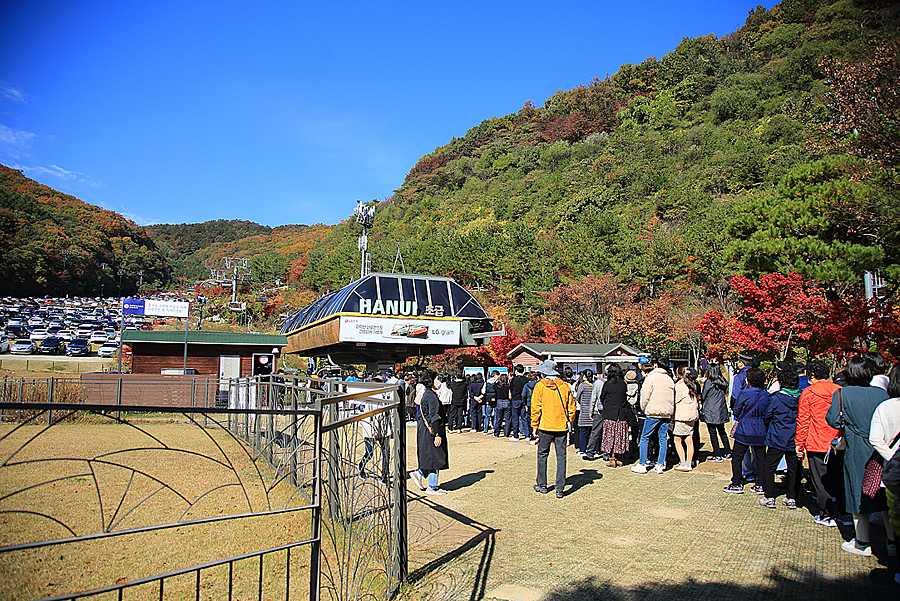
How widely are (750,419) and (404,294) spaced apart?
1746 cm

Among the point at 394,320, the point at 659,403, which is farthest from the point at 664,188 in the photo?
the point at 659,403

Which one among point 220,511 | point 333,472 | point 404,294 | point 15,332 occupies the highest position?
point 404,294

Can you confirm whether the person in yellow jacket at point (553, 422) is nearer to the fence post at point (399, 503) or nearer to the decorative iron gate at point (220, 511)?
the decorative iron gate at point (220, 511)

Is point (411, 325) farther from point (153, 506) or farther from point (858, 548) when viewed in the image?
point (858, 548)

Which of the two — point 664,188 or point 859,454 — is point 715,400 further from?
point 664,188

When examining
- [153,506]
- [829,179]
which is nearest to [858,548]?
[153,506]

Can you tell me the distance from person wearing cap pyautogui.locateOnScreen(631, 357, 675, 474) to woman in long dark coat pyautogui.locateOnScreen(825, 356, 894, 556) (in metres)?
3.43

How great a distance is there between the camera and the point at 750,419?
24.3 ft

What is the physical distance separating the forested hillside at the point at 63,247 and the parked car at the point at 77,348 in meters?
50.0

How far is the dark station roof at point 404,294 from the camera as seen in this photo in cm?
2275

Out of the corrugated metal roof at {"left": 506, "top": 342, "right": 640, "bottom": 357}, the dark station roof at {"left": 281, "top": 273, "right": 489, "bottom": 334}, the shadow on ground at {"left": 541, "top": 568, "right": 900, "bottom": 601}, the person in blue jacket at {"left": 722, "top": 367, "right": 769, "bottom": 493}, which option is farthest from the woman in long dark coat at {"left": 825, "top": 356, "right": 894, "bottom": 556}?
the corrugated metal roof at {"left": 506, "top": 342, "right": 640, "bottom": 357}

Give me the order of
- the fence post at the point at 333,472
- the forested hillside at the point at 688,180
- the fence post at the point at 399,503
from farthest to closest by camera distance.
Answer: the forested hillside at the point at 688,180, the fence post at the point at 399,503, the fence post at the point at 333,472

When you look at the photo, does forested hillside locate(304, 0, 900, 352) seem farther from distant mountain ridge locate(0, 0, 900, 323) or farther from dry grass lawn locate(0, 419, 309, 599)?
dry grass lawn locate(0, 419, 309, 599)

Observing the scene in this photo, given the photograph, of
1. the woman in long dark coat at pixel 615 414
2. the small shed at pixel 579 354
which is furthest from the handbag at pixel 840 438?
the small shed at pixel 579 354
